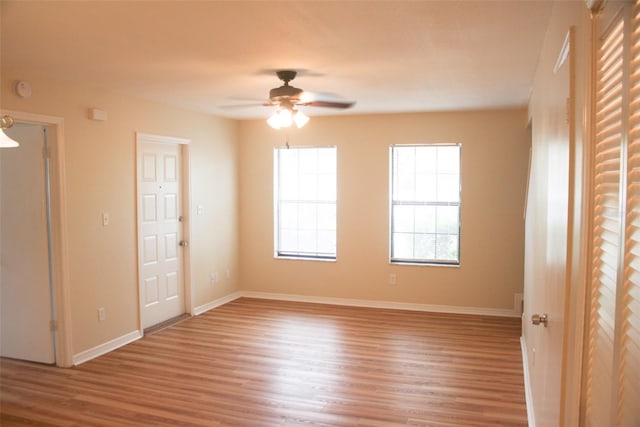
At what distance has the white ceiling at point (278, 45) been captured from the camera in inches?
97.2

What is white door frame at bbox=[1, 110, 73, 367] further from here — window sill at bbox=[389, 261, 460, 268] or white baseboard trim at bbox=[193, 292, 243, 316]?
window sill at bbox=[389, 261, 460, 268]

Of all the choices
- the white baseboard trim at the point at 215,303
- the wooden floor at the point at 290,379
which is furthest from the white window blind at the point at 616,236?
the white baseboard trim at the point at 215,303

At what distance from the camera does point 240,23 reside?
2.67 m

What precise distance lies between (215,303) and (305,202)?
1831 mm

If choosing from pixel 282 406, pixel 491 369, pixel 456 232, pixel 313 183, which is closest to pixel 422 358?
pixel 491 369

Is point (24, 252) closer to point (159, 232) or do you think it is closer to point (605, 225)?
point (159, 232)

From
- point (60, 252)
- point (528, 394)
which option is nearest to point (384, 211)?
point (528, 394)

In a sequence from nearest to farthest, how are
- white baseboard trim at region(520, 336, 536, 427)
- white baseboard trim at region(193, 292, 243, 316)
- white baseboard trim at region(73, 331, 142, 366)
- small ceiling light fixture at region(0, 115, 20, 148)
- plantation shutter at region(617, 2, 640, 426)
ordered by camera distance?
plantation shutter at region(617, 2, 640, 426) < small ceiling light fixture at region(0, 115, 20, 148) < white baseboard trim at region(520, 336, 536, 427) < white baseboard trim at region(73, 331, 142, 366) < white baseboard trim at region(193, 292, 243, 316)

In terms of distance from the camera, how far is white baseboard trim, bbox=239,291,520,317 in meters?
5.95

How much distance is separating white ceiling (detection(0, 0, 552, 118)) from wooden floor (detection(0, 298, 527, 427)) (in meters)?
2.49

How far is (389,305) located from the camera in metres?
6.34

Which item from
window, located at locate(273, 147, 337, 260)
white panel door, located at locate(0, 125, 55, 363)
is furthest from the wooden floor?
window, located at locate(273, 147, 337, 260)

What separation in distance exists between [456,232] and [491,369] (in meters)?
2.22

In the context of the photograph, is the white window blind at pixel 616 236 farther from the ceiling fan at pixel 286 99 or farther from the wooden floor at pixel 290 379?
the ceiling fan at pixel 286 99
